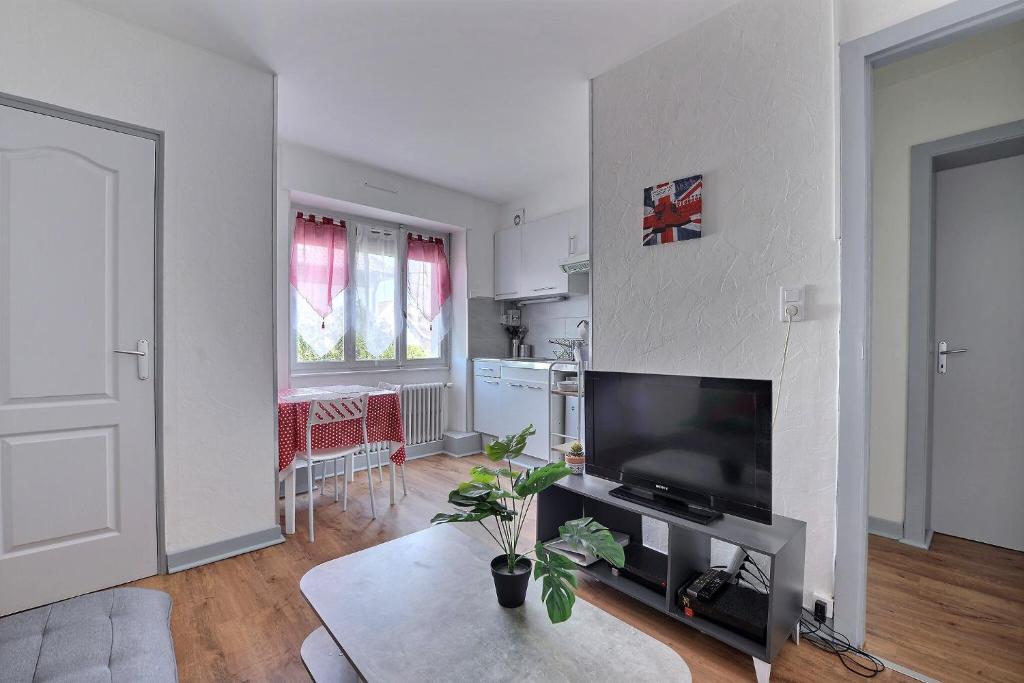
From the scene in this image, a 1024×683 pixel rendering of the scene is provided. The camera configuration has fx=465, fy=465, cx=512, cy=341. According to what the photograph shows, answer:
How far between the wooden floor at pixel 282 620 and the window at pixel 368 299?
1725mm

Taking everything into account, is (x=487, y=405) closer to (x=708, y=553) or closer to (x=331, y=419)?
(x=331, y=419)

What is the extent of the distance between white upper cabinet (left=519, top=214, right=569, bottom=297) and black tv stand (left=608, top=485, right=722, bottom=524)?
2.37 m

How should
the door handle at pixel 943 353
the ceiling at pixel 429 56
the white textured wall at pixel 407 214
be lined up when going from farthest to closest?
the white textured wall at pixel 407 214 → the door handle at pixel 943 353 → the ceiling at pixel 429 56

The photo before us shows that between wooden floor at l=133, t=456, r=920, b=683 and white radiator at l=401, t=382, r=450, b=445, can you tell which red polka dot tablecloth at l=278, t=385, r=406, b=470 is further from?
white radiator at l=401, t=382, r=450, b=445

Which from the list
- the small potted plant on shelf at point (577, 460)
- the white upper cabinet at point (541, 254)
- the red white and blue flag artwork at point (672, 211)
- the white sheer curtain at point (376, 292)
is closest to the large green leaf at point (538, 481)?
the small potted plant on shelf at point (577, 460)

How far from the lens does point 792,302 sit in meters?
1.88

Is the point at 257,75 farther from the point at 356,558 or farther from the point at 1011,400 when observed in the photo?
the point at 1011,400

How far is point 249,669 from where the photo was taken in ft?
5.47

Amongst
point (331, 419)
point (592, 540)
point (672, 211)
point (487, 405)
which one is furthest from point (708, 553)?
point (487, 405)

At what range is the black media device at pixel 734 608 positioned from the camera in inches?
64.2

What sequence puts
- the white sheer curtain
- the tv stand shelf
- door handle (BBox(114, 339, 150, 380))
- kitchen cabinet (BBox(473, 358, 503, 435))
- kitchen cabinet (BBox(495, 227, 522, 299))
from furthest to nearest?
kitchen cabinet (BBox(495, 227, 522, 299)) < kitchen cabinet (BBox(473, 358, 503, 435)) < the white sheer curtain < door handle (BBox(114, 339, 150, 380)) < the tv stand shelf

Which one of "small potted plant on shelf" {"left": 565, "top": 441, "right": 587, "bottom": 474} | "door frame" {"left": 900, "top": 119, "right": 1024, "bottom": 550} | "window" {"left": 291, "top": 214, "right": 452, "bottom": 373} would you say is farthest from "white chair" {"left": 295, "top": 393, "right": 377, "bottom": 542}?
"door frame" {"left": 900, "top": 119, "right": 1024, "bottom": 550}

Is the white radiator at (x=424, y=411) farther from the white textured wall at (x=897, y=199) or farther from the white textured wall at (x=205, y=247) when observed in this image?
the white textured wall at (x=897, y=199)

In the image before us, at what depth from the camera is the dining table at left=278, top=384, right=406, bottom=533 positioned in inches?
110
